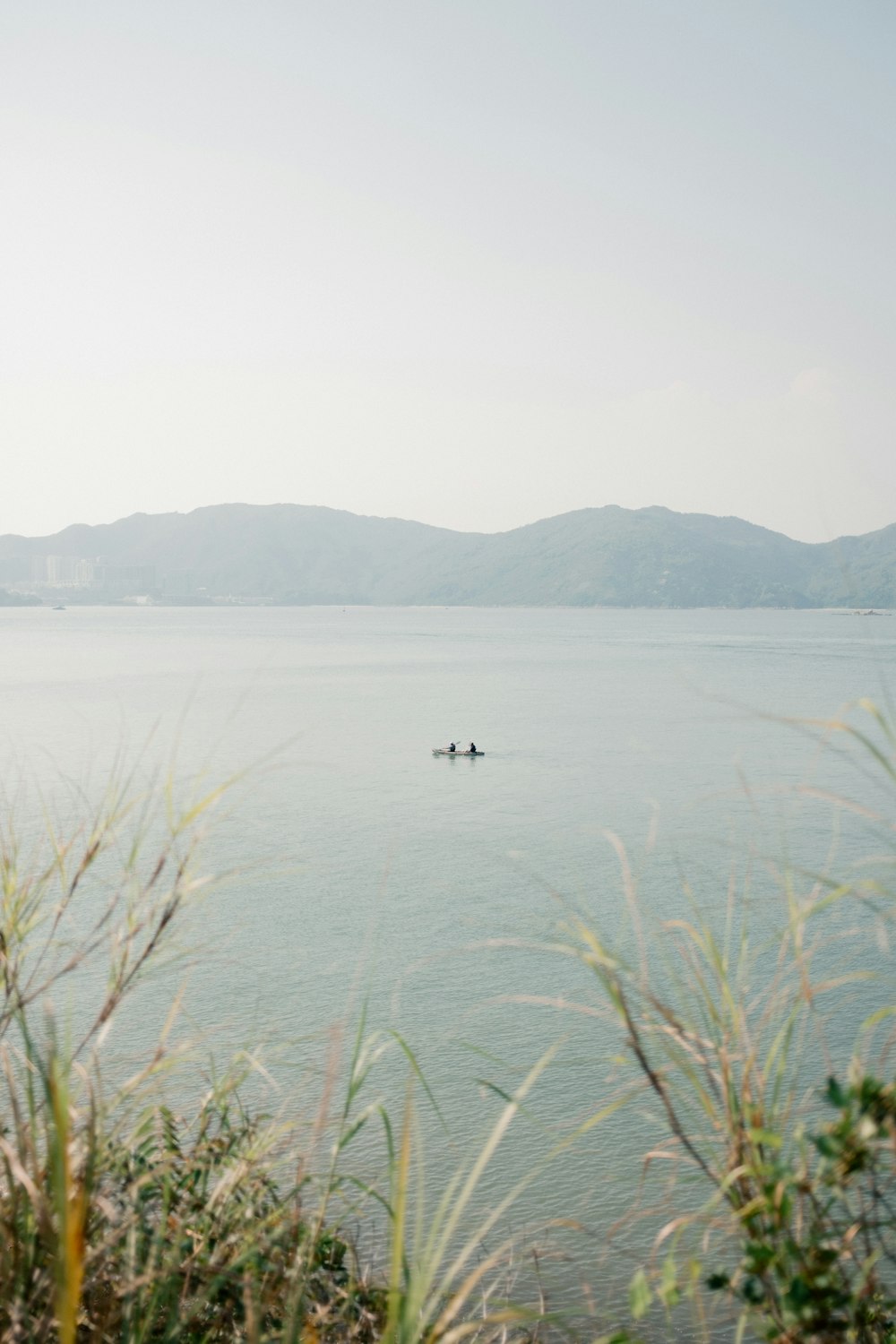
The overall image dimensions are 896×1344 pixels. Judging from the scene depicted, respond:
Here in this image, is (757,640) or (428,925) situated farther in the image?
(757,640)

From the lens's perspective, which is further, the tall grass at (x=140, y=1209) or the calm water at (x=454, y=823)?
the calm water at (x=454, y=823)

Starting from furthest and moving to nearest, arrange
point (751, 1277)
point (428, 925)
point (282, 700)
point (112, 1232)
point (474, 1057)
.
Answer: point (282, 700) → point (428, 925) → point (474, 1057) → point (751, 1277) → point (112, 1232)

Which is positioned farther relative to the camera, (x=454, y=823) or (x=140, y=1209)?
(x=454, y=823)

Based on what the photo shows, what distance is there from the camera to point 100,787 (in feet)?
134

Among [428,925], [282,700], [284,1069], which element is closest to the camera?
[284,1069]

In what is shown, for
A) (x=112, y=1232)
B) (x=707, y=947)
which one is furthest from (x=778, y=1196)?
(x=112, y=1232)

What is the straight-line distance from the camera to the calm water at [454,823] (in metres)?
15.2

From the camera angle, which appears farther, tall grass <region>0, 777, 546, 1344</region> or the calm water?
the calm water

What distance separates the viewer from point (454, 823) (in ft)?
120

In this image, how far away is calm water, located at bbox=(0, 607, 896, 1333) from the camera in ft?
49.8

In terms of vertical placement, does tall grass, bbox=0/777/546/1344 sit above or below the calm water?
above

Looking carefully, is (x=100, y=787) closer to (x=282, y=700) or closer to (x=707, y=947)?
(x=282, y=700)

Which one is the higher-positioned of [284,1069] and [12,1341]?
[12,1341]

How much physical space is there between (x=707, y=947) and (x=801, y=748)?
52.6 m
